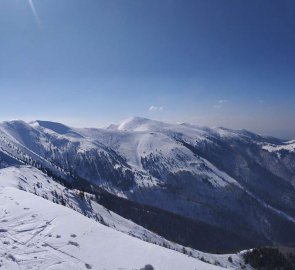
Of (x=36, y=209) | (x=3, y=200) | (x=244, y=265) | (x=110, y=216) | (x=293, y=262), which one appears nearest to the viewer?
(x=36, y=209)

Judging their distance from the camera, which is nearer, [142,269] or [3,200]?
[142,269]

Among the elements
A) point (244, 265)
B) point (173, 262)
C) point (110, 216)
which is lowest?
point (244, 265)

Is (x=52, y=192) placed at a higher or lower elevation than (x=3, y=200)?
lower

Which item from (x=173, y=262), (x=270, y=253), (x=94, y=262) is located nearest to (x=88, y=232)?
(x=94, y=262)

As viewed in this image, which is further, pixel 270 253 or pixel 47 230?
pixel 270 253

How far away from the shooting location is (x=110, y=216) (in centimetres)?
15412

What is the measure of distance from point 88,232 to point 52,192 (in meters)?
131

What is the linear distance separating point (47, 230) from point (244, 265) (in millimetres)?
119349

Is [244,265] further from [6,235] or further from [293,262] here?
[6,235]

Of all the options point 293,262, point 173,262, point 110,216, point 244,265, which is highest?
point 173,262

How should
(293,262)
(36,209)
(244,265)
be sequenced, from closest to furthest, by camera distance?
(36,209)
(244,265)
(293,262)

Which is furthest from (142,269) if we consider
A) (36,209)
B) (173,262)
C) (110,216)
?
(110,216)

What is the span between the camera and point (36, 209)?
138 feet

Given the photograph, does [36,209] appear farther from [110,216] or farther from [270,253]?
[270,253]
